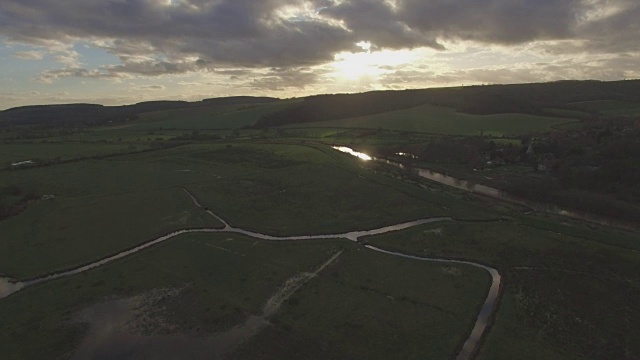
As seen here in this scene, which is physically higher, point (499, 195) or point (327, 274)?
point (327, 274)

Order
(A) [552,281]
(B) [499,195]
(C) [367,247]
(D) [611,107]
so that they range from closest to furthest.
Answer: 1. (A) [552,281]
2. (C) [367,247]
3. (B) [499,195]
4. (D) [611,107]

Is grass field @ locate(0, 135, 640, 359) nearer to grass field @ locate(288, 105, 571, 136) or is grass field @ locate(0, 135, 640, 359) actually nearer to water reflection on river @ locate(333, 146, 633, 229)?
water reflection on river @ locate(333, 146, 633, 229)

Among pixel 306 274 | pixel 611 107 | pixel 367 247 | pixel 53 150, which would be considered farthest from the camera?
pixel 611 107

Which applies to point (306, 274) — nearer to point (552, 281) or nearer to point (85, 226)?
point (552, 281)

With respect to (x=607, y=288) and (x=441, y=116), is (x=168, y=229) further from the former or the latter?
(x=441, y=116)

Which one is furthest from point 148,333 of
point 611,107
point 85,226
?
point 611,107

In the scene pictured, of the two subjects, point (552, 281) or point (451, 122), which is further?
point (451, 122)
